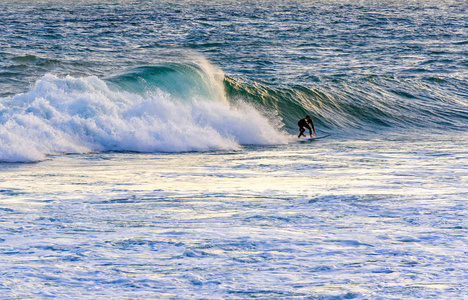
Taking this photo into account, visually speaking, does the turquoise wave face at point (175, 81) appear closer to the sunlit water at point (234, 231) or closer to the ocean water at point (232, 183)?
the ocean water at point (232, 183)

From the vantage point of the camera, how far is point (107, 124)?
47.4 feet

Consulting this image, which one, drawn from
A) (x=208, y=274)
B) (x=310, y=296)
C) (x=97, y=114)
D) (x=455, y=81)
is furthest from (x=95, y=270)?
(x=455, y=81)

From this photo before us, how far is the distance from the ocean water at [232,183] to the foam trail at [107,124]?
0.15ft

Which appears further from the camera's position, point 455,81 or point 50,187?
point 455,81

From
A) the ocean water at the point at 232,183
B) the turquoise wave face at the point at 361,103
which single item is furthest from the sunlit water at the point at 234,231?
the turquoise wave face at the point at 361,103

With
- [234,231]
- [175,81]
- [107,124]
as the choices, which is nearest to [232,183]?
[234,231]

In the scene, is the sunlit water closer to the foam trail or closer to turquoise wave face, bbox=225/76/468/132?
the foam trail

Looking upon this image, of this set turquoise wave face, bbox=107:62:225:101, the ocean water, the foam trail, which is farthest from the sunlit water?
turquoise wave face, bbox=107:62:225:101

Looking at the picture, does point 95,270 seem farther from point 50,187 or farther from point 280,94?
point 280,94

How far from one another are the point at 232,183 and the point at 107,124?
18.8 ft

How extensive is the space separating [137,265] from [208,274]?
2.26 ft

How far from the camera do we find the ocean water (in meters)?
5.66

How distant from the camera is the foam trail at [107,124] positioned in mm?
13133

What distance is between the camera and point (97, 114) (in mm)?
14914
